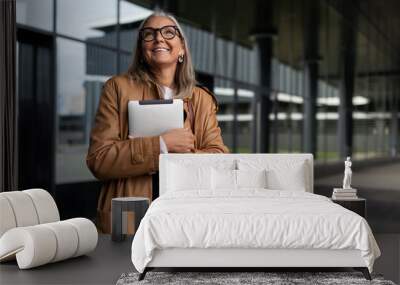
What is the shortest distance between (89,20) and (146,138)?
2652 millimetres

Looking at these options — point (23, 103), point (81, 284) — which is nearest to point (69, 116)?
point (23, 103)

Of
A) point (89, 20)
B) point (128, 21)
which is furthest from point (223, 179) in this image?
point (128, 21)

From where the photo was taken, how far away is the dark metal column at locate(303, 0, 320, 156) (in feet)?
32.5

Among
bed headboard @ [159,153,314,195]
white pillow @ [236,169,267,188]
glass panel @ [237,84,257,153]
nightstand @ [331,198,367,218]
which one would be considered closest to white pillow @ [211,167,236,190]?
white pillow @ [236,169,267,188]

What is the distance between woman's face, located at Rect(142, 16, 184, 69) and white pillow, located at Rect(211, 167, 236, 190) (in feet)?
3.56

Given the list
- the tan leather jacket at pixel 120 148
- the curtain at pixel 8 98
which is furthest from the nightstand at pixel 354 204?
the curtain at pixel 8 98

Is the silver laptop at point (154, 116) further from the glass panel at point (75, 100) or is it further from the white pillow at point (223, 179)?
the glass panel at point (75, 100)

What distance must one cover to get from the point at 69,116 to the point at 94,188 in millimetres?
978

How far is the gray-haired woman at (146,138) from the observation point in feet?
18.5

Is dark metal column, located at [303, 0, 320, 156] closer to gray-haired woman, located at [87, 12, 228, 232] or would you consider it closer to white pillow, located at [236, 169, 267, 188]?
gray-haired woman, located at [87, 12, 228, 232]

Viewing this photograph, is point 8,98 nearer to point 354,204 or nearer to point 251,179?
point 251,179

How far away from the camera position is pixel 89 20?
7730 millimetres

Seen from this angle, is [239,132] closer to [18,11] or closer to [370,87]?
[370,87]

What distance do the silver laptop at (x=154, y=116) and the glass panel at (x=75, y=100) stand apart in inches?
74.7
